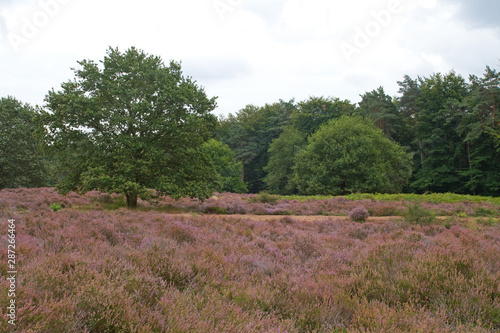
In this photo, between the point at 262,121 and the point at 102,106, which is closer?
the point at 102,106

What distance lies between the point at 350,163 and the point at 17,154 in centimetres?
3687

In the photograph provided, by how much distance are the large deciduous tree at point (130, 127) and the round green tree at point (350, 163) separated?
23483mm

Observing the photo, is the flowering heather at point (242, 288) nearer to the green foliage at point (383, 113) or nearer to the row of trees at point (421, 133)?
the row of trees at point (421, 133)

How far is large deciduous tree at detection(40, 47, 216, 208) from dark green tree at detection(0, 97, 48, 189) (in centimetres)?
2236

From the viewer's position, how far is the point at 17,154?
32.6 meters

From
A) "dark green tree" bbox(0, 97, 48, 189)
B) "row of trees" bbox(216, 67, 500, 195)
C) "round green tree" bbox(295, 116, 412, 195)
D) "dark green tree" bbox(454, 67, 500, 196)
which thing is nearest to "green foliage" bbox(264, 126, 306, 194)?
"row of trees" bbox(216, 67, 500, 195)

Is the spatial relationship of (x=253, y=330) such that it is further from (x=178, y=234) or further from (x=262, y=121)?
(x=262, y=121)

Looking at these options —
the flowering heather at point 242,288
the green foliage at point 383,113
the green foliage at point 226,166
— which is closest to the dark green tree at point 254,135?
the green foliage at point 226,166

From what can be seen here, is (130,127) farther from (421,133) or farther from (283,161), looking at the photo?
(421,133)

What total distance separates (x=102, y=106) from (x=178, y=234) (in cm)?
1095

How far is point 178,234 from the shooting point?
6.67 meters

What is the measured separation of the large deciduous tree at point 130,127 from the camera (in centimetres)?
1405

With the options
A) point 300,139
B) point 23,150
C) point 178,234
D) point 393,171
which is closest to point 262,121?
point 300,139

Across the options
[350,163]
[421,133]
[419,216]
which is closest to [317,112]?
[421,133]
